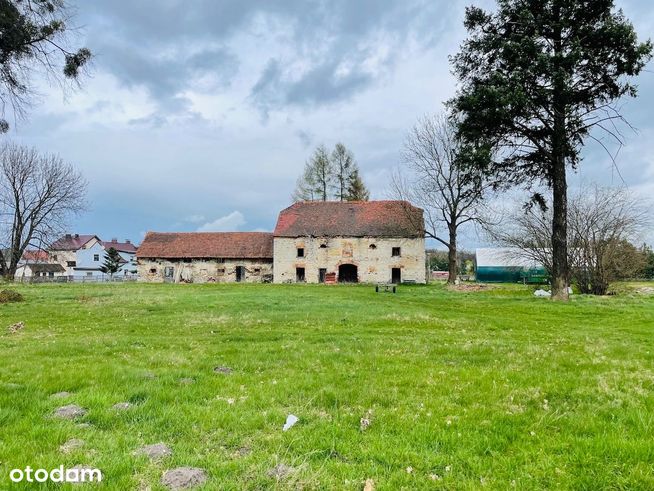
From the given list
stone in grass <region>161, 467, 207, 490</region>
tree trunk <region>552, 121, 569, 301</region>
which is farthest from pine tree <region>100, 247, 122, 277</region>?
stone in grass <region>161, 467, 207, 490</region>

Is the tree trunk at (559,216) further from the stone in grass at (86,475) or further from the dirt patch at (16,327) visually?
the stone in grass at (86,475)

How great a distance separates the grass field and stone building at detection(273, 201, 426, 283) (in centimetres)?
3858

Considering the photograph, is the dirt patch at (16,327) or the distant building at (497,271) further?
the distant building at (497,271)

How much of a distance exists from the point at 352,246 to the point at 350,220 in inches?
127

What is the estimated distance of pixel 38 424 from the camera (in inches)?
176

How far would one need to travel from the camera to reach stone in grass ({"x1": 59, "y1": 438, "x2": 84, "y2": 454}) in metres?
3.89

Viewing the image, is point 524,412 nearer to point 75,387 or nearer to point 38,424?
point 38,424

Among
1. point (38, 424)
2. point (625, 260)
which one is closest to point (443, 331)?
point (38, 424)

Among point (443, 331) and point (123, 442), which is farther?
point (443, 331)

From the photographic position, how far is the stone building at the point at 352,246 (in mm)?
49531

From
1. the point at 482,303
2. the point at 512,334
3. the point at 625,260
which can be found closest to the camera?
the point at 512,334

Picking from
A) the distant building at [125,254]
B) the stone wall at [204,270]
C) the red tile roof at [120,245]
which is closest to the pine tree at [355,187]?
the stone wall at [204,270]

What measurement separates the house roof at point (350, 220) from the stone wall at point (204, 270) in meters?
5.31

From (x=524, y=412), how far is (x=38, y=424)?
5078 mm
